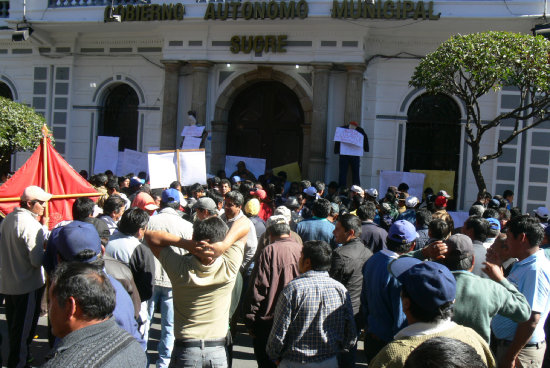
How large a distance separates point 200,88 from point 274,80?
6.14 feet

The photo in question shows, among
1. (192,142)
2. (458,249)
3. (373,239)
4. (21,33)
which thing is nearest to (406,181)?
(192,142)

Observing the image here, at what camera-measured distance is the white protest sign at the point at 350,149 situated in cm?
1307

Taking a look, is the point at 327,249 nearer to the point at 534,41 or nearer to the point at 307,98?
the point at 534,41

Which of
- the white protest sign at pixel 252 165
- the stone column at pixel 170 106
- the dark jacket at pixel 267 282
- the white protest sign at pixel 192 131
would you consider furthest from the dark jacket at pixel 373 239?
the stone column at pixel 170 106

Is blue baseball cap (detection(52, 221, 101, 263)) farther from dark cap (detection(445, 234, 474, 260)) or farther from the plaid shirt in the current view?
dark cap (detection(445, 234, 474, 260))

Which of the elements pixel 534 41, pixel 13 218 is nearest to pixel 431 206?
pixel 534 41

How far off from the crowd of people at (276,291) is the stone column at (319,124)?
7.46m

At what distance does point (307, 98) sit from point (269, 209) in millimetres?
6240

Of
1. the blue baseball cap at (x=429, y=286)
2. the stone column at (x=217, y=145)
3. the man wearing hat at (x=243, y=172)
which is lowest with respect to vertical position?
the blue baseball cap at (x=429, y=286)

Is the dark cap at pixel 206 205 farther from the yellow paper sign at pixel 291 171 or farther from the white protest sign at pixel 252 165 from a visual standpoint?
the white protest sign at pixel 252 165

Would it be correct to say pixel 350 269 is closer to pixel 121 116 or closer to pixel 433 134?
pixel 433 134

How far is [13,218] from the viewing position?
209 inches

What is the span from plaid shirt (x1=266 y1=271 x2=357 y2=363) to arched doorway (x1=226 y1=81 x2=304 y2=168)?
11.3 m

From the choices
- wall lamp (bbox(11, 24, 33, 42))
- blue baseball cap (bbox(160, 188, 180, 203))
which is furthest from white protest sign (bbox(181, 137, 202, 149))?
blue baseball cap (bbox(160, 188, 180, 203))
